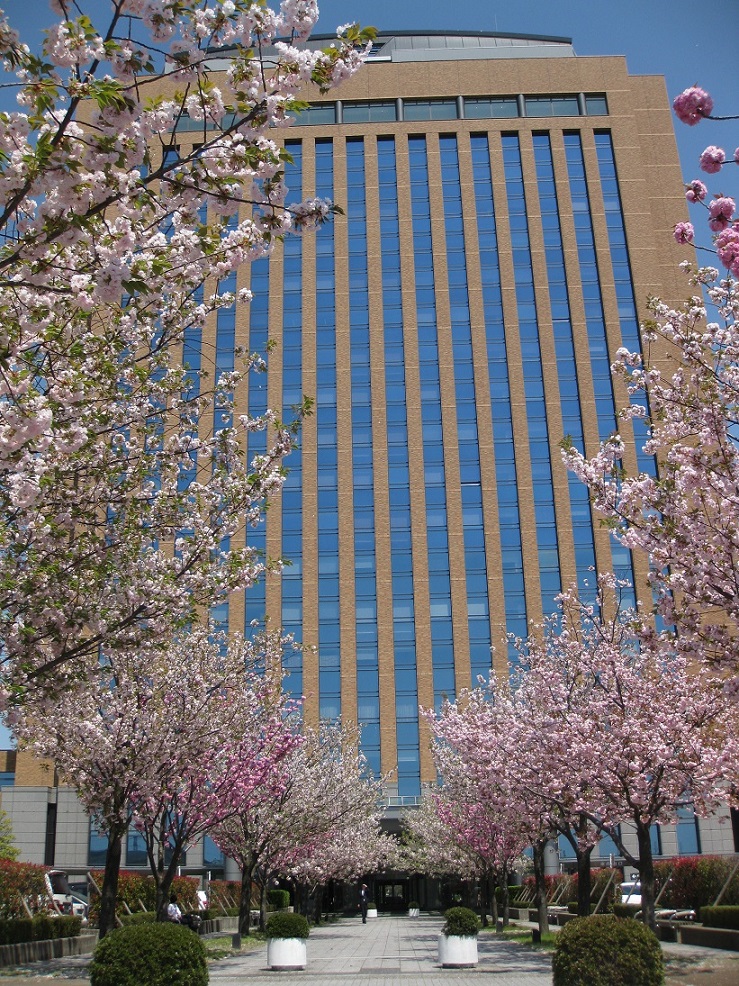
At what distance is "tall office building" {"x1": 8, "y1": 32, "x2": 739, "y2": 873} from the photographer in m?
58.0

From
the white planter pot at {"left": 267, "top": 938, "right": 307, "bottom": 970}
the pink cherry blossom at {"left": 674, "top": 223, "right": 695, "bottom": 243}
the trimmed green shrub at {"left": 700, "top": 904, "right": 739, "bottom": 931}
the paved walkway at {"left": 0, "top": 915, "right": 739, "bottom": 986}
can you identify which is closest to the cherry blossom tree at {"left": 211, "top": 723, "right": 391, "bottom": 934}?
the paved walkway at {"left": 0, "top": 915, "right": 739, "bottom": 986}

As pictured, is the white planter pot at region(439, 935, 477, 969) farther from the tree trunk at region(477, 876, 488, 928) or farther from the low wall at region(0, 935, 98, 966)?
the tree trunk at region(477, 876, 488, 928)

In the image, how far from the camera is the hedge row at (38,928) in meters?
21.3

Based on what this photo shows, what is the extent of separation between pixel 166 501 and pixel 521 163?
61190 mm

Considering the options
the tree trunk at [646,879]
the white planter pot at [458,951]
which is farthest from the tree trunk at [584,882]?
the tree trunk at [646,879]

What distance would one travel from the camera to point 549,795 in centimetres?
2059

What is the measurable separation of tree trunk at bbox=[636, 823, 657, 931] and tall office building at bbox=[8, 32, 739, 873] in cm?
3823

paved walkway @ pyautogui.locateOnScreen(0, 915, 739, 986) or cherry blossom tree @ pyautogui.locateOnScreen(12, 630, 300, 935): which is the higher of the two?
cherry blossom tree @ pyautogui.locateOnScreen(12, 630, 300, 935)

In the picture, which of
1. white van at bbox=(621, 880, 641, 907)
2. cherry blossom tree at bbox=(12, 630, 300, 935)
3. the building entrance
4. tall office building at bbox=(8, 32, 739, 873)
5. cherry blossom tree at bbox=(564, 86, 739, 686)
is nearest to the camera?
cherry blossom tree at bbox=(564, 86, 739, 686)

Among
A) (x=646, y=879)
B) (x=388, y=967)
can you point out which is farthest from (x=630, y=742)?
(x=388, y=967)

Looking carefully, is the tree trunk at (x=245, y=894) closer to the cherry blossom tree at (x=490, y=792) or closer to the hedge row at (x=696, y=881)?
the cherry blossom tree at (x=490, y=792)

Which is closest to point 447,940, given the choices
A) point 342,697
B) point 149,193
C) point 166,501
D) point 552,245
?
point 166,501

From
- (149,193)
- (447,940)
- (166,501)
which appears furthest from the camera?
(447,940)

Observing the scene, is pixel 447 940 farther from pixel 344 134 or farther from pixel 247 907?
pixel 344 134
